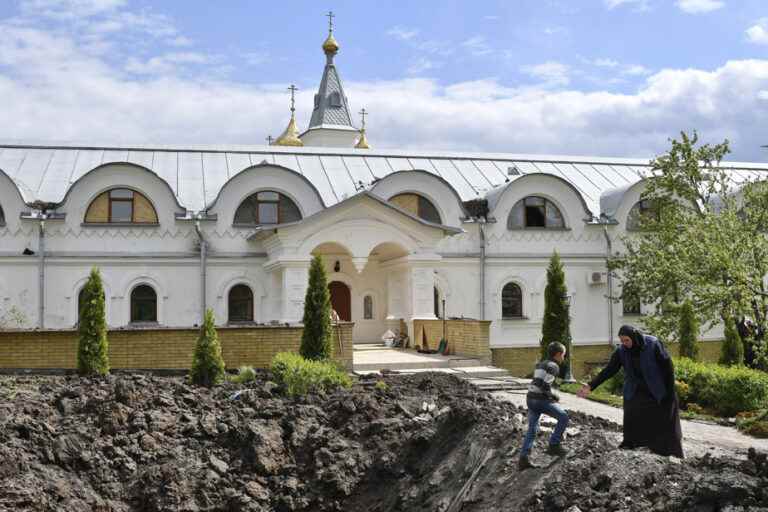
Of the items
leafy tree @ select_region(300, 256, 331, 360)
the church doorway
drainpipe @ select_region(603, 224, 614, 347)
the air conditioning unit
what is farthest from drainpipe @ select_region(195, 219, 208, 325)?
drainpipe @ select_region(603, 224, 614, 347)

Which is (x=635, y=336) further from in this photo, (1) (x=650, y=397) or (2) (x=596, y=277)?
(2) (x=596, y=277)

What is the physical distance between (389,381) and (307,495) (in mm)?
4741

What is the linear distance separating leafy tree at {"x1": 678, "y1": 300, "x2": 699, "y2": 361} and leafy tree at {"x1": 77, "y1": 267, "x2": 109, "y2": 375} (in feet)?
43.5

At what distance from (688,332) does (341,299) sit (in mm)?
10353

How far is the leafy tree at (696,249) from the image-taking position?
15805mm

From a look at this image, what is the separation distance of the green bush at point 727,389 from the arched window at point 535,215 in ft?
35.3

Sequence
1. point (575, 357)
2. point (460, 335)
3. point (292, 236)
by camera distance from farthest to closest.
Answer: point (575, 357), point (292, 236), point (460, 335)

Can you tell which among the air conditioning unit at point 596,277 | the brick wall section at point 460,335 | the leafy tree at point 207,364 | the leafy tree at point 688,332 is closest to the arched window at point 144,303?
the brick wall section at point 460,335

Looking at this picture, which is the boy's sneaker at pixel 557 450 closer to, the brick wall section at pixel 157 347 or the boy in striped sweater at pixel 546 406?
the boy in striped sweater at pixel 546 406

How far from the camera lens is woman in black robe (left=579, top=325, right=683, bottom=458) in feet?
29.2

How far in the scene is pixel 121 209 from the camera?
79.1ft

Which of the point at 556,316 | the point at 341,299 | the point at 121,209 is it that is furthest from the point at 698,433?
the point at 121,209

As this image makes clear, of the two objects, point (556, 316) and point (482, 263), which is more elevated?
point (482, 263)

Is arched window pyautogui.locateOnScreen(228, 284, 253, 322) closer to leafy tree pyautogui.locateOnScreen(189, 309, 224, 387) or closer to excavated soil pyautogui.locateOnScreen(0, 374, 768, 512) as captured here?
leafy tree pyautogui.locateOnScreen(189, 309, 224, 387)
